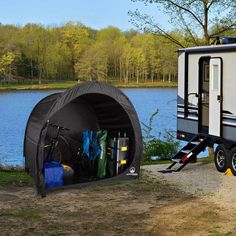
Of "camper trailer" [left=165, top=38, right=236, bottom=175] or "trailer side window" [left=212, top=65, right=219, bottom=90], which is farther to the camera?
"trailer side window" [left=212, top=65, right=219, bottom=90]

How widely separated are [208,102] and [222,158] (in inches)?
50.2

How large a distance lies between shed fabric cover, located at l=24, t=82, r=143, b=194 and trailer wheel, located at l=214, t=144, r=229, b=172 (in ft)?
6.17

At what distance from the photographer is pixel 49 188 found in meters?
8.36

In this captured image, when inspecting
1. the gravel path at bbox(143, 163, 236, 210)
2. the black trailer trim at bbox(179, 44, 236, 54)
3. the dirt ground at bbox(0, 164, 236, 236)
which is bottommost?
the gravel path at bbox(143, 163, 236, 210)

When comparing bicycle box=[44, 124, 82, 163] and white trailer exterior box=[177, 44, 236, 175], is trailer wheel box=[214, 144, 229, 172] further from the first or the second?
bicycle box=[44, 124, 82, 163]

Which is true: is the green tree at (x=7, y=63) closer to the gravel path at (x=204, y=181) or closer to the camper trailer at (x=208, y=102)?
the camper trailer at (x=208, y=102)

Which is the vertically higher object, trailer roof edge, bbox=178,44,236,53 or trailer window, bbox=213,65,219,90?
trailer roof edge, bbox=178,44,236,53

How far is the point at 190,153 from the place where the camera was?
10188mm

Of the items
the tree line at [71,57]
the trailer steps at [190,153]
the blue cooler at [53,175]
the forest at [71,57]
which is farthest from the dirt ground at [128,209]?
the tree line at [71,57]

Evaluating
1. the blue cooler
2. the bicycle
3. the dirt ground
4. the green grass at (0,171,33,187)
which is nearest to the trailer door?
the dirt ground

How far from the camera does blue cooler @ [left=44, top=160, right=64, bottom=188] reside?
8547 millimetres

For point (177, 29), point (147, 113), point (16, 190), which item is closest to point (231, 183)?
point (16, 190)

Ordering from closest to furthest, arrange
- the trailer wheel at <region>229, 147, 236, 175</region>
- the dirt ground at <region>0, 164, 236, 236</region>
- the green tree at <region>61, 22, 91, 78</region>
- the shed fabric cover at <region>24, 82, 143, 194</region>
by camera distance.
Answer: the dirt ground at <region>0, 164, 236, 236</region>, the shed fabric cover at <region>24, 82, 143, 194</region>, the trailer wheel at <region>229, 147, 236, 175</region>, the green tree at <region>61, 22, 91, 78</region>

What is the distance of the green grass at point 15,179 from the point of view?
29.2 feet
